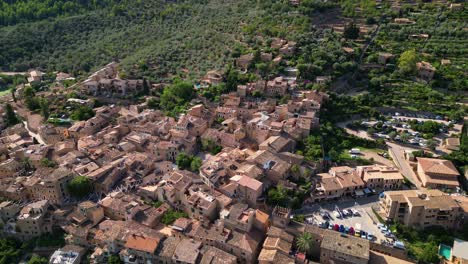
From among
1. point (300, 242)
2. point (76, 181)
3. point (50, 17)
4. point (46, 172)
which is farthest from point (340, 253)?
point (50, 17)

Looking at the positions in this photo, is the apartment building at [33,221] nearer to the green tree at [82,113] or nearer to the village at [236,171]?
the village at [236,171]

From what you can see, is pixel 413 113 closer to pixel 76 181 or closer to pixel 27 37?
pixel 76 181

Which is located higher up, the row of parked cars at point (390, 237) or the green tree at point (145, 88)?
the green tree at point (145, 88)

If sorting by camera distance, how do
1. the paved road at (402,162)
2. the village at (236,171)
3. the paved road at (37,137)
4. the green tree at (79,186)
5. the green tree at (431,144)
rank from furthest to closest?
the paved road at (37,137) < the green tree at (431,144) < the paved road at (402,162) < the green tree at (79,186) < the village at (236,171)

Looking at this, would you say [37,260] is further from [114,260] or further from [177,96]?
[177,96]

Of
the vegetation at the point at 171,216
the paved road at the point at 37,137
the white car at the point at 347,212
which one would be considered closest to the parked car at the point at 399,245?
the white car at the point at 347,212
